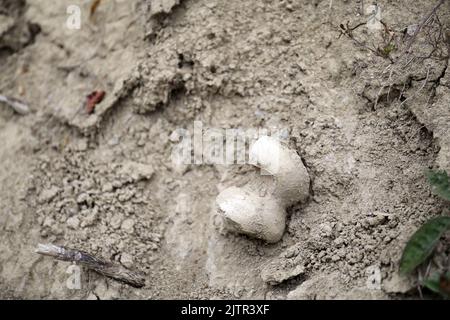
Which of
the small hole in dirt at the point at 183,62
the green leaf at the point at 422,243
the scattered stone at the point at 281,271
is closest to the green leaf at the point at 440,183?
the green leaf at the point at 422,243

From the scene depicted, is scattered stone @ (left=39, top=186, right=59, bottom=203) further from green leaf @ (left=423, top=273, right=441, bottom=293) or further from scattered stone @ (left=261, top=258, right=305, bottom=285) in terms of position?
green leaf @ (left=423, top=273, right=441, bottom=293)

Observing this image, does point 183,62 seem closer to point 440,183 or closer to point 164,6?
point 164,6

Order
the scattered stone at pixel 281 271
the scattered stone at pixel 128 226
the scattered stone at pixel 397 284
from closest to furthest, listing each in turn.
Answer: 1. the scattered stone at pixel 397 284
2. the scattered stone at pixel 281 271
3. the scattered stone at pixel 128 226

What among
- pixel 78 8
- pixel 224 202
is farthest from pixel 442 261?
pixel 78 8

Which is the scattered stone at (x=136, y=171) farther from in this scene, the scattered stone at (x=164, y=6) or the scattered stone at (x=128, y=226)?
the scattered stone at (x=164, y=6)

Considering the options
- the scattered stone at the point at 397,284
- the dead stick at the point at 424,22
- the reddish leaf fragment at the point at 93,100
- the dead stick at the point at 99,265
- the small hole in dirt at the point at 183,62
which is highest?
the dead stick at the point at 424,22

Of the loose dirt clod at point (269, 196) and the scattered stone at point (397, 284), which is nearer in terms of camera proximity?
the scattered stone at point (397, 284)

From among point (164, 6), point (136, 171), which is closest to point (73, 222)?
point (136, 171)
